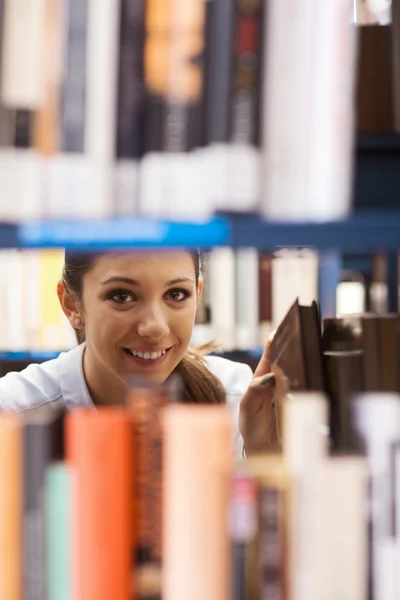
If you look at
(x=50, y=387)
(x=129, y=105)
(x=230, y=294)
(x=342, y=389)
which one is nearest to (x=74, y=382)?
(x=50, y=387)

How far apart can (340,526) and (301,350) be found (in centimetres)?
26

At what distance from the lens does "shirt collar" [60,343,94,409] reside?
1.61 meters

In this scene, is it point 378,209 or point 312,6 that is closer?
point 312,6

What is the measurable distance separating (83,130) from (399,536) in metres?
0.53

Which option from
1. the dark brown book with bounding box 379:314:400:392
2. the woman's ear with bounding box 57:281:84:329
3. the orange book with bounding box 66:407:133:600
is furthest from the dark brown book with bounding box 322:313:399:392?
the woman's ear with bounding box 57:281:84:329

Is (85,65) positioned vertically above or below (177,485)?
above

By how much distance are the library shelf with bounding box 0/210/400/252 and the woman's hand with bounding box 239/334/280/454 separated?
320 mm

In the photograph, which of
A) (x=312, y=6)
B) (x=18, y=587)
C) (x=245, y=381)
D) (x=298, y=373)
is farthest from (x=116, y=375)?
(x=312, y=6)

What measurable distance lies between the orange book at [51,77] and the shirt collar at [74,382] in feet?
3.33

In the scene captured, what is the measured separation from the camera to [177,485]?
638 millimetres

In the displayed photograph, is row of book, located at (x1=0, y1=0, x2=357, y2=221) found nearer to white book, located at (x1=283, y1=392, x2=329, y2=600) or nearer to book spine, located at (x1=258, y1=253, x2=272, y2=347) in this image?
white book, located at (x1=283, y1=392, x2=329, y2=600)

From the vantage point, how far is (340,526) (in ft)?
2.17

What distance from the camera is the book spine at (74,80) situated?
26.4 inches

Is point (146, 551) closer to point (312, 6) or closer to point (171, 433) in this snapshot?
point (171, 433)
